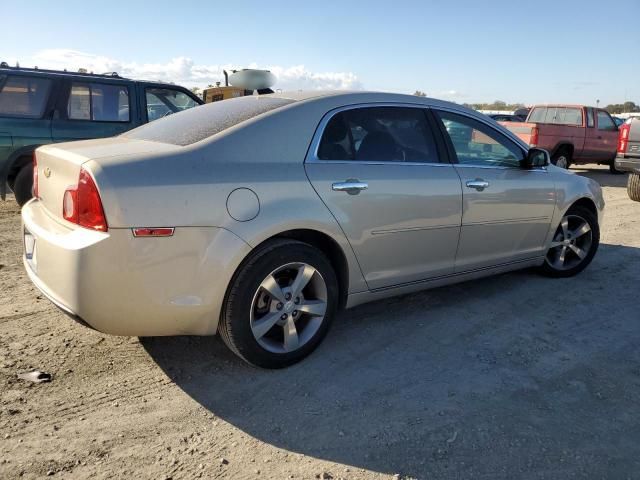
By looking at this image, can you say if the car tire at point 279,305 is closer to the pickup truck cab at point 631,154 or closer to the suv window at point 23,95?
the suv window at point 23,95

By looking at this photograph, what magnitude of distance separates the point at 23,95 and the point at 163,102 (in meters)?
1.79

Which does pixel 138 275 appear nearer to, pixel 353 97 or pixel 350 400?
pixel 350 400

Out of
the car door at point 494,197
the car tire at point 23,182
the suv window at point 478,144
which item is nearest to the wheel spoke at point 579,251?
the car door at point 494,197

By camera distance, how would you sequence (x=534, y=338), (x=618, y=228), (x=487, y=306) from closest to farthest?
(x=534, y=338) → (x=487, y=306) → (x=618, y=228)

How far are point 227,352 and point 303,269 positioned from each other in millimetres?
784

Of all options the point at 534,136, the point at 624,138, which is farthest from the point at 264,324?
the point at 534,136

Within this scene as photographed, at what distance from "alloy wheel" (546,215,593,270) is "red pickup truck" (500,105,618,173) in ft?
27.1

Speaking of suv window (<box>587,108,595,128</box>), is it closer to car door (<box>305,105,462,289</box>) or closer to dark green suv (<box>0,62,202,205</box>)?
dark green suv (<box>0,62,202,205</box>)

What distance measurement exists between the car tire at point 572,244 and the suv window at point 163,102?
5.30 meters

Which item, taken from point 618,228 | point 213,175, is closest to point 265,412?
point 213,175

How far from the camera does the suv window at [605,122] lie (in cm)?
1455

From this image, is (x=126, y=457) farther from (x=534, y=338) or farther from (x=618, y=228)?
(x=618, y=228)

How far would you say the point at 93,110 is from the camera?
711cm

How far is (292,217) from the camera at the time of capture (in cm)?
309
